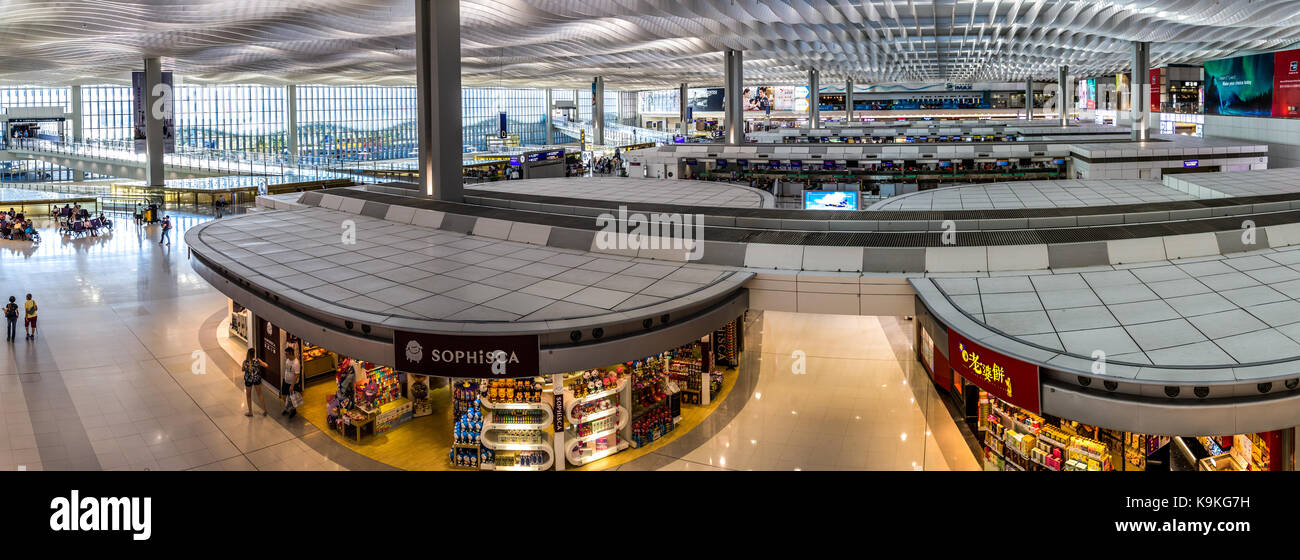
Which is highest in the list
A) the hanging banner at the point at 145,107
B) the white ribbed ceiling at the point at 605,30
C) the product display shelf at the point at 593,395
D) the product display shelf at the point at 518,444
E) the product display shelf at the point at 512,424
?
the white ribbed ceiling at the point at 605,30

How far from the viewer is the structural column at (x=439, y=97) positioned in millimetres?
17438

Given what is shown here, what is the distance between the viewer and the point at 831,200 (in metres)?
22.4

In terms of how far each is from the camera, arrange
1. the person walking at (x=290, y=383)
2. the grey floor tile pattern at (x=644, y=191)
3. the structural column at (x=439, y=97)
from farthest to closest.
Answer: the grey floor tile pattern at (x=644, y=191) < the structural column at (x=439, y=97) < the person walking at (x=290, y=383)

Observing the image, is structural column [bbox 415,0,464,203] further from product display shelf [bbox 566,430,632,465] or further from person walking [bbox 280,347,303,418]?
product display shelf [bbox 566,430,632,465]

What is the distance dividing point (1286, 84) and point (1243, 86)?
568 centimetres

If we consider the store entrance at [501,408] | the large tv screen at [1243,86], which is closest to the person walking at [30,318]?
the store entrance at [501,408]

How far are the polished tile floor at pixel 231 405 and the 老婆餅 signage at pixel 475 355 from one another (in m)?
2.25

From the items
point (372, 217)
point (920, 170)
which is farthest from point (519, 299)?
point (920, 170)

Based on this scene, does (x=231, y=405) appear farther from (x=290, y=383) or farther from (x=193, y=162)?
(x=193, y=162)

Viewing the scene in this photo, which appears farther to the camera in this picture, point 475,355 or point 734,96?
point 734,96

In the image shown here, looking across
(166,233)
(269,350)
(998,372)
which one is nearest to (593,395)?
(998,372)

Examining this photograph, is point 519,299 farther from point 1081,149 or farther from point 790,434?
point 1081,149

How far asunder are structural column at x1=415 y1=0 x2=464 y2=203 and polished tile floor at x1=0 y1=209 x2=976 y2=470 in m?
5.39

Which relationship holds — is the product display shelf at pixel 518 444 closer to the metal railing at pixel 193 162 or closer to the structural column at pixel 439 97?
the structural column at pixel 439 97
